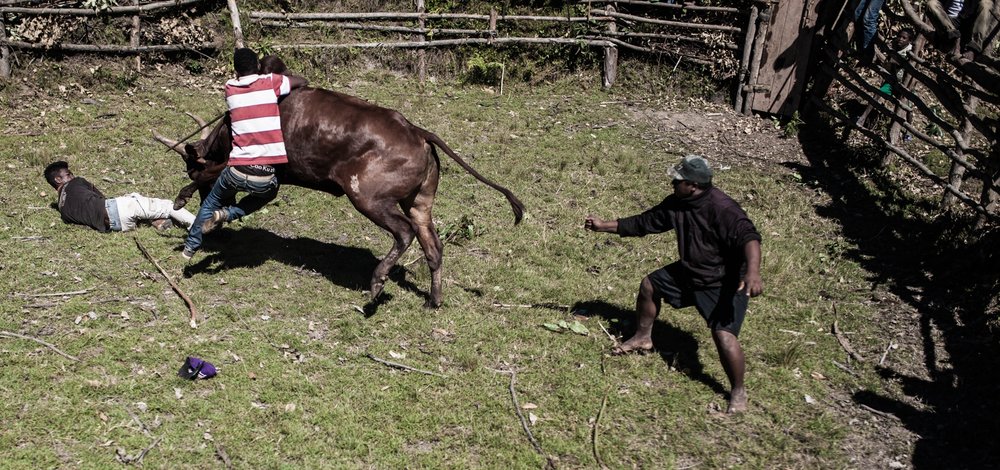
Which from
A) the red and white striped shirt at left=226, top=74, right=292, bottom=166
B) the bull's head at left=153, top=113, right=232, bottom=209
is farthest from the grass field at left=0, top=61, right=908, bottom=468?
the red and white striped shirt at left=226, top=74, right=292, bottom=166

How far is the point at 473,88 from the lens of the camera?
1349 centimetres

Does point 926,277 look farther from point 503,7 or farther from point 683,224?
point 503,7

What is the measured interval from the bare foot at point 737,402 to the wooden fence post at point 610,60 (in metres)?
8.57

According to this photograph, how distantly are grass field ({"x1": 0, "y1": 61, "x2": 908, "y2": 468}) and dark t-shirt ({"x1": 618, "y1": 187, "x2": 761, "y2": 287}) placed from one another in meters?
0.96

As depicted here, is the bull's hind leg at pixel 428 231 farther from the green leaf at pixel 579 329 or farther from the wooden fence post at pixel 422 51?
the wooden fence post at pixel 422 51

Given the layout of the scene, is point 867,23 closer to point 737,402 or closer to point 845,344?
point 845,344

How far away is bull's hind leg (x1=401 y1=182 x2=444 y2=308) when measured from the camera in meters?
7.27

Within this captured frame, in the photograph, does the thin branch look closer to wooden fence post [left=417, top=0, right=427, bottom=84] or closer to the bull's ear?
the bull's ear

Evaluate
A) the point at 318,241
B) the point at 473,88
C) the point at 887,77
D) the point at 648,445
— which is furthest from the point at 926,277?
the point at 473,88

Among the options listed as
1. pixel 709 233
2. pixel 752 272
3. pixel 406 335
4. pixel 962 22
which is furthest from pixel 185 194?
pixel 962 22

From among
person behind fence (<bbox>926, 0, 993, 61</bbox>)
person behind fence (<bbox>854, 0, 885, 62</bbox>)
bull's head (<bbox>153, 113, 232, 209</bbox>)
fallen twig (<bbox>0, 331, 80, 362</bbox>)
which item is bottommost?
fallen twig (<bbox>0, 331, 80, 362</bbox>)

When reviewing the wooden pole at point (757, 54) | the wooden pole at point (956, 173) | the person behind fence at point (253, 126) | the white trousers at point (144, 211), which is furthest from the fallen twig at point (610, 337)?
the wooden pole at point (757, 54)

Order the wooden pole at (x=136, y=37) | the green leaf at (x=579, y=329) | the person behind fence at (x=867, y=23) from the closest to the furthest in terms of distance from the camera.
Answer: the green leaf at (x=579, y=329)
the person behind fence at (x=867, y=23)
the wooden pole at (x=136, y=37)

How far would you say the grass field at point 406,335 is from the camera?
18.2 feet
